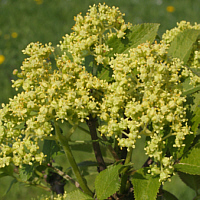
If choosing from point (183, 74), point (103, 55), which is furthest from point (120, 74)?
point (183, 74)

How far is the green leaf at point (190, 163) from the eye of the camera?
108cm

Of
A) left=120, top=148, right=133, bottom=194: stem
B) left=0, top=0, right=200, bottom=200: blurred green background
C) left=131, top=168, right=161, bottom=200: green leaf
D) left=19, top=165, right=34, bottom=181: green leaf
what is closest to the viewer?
left=131, top=168, right=161, bottom=200: green leaf

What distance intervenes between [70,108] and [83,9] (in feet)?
16.4

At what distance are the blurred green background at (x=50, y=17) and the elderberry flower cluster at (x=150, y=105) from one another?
3.93 m

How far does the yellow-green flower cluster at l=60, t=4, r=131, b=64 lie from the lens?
1266mm

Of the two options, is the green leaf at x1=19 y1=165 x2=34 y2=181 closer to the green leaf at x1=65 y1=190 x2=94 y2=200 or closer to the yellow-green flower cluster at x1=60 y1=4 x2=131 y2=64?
the green leaf at x1=65 y1=190 x2=94 y2=200

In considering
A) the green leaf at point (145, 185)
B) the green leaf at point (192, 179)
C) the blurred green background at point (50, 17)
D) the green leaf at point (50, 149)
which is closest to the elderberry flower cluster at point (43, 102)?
the green leaf at point (50, 149)

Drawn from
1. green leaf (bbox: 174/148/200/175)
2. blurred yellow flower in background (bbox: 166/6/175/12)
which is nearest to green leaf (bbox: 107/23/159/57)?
green leaf (bbox: 174/148/200/175)

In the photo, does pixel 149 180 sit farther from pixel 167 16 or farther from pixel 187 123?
pixel 167 16

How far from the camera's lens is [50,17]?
5.73 m

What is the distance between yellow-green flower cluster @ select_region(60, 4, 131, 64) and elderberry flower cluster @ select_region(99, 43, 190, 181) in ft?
0.39

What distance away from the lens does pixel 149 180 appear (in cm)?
113

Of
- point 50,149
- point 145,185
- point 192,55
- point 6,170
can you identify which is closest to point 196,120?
point 145,185

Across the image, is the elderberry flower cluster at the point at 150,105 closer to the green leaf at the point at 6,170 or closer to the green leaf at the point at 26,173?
the green leaf at the point at 26,173
